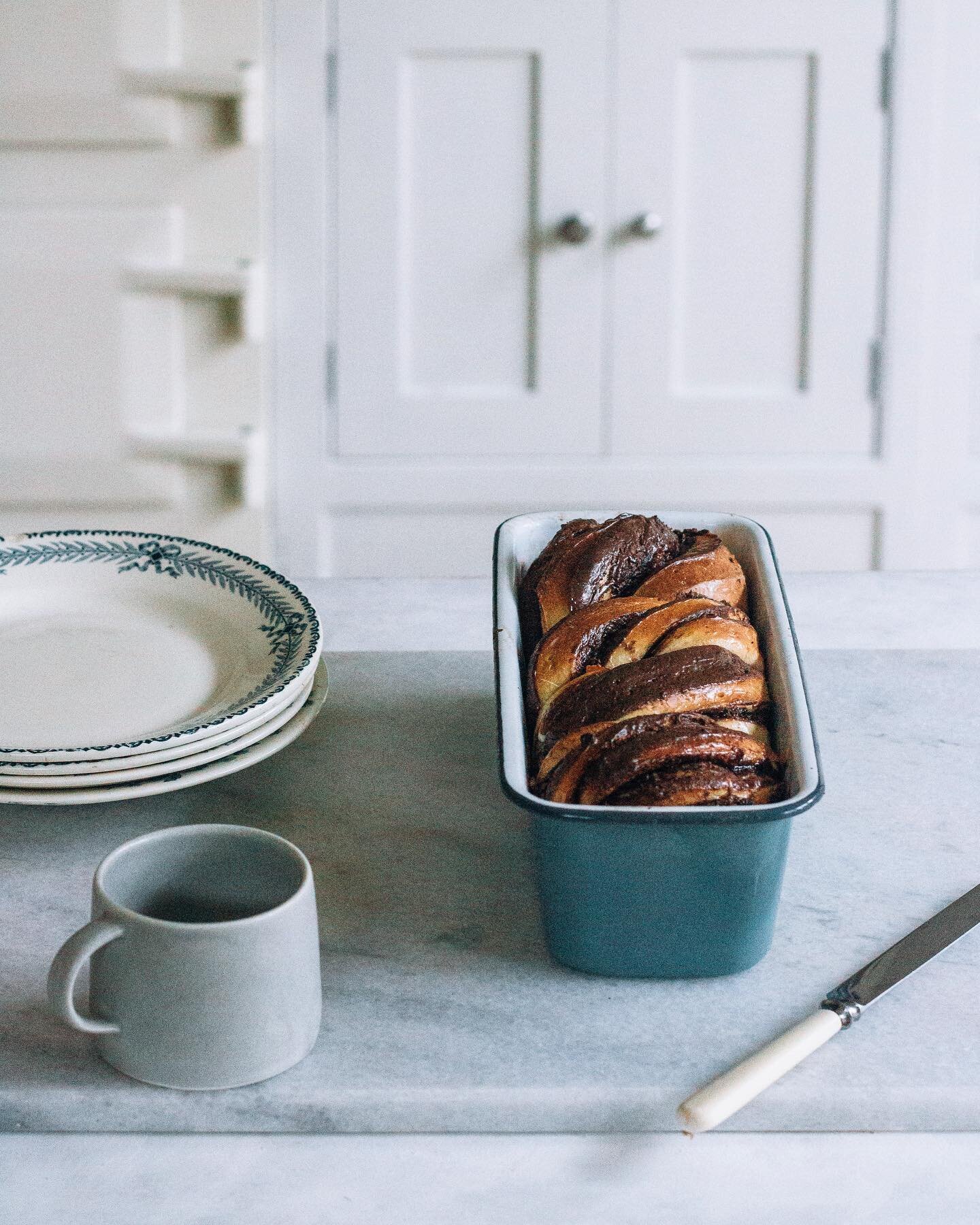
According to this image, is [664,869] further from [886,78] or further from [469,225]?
[886,78]

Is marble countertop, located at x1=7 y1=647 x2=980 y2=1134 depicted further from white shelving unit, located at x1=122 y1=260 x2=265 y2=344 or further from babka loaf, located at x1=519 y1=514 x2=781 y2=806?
white shelving unit, located at x1=122 y1=260 x2=265 y2=344

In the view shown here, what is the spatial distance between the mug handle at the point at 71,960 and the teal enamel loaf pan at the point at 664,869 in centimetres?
16

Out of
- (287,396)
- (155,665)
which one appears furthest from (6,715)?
(287,396)

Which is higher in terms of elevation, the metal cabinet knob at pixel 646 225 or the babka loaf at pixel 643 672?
the metal cabinet knob at pixel 646 225

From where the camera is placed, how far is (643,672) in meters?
0.63

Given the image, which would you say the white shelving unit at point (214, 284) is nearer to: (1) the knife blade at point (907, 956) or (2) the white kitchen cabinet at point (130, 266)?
(2) the white kitchen cabinet at point (130, 266)

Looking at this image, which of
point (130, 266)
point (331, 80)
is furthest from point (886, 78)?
point (130, 266)

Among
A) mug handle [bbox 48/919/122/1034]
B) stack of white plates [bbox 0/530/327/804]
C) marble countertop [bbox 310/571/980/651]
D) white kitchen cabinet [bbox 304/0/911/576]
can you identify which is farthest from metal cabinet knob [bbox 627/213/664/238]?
mug handle [bbox 48/919/122/1034]

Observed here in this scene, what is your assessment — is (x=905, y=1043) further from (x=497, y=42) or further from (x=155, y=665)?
(x=497, y=42)

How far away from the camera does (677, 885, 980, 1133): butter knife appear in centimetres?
51

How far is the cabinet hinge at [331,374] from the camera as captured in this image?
83.0 inches

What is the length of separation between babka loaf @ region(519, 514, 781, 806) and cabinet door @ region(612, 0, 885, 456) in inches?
53.2

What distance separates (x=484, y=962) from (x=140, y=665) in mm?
315

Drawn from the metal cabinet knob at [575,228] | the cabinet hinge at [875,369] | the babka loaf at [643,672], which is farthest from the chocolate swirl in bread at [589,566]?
the cabinet hinge at [875,369]
